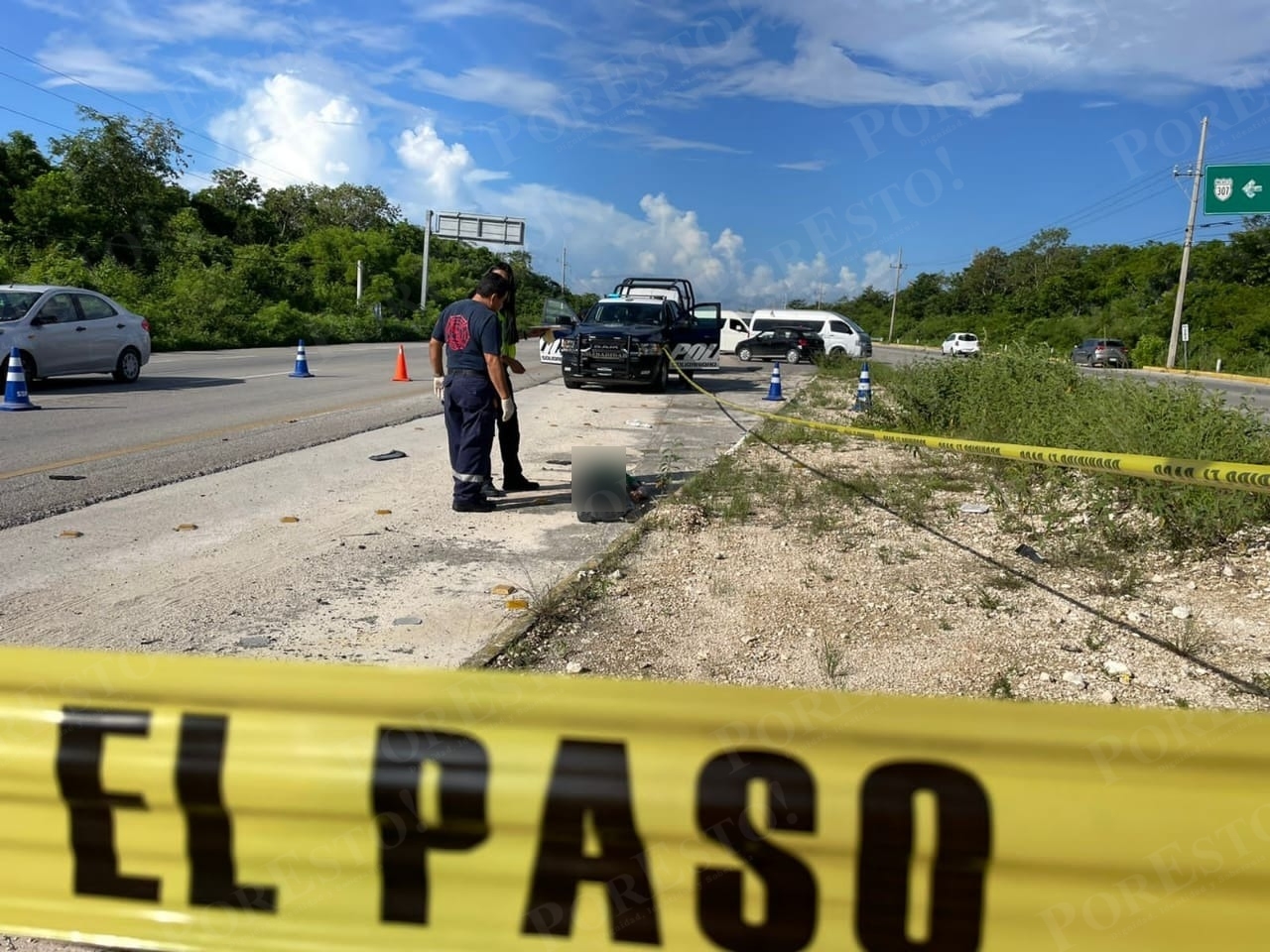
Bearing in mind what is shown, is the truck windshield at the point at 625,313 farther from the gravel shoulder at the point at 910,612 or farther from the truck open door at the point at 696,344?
the gravel shoulder at the point at 910,612

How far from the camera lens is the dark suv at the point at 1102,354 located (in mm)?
43938

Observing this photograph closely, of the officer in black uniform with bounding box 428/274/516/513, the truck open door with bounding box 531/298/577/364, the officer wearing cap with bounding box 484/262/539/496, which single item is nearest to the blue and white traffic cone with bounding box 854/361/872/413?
the truck open door with bounding box 531/298/577/364

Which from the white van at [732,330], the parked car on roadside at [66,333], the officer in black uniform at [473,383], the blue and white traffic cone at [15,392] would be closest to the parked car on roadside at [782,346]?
the white van at [732,330]

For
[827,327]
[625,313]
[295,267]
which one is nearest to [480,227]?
[295,267]

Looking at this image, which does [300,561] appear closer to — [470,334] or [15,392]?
[470,334]

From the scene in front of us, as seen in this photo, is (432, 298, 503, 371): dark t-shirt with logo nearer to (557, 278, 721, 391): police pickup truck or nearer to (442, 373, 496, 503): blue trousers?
(442, 373, 496, 503): blue trousers

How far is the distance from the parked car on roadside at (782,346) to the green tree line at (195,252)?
39.3 feet

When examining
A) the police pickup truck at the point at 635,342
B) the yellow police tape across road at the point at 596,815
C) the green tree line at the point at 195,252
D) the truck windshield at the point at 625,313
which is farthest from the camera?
the green tree line at the point at 195,252

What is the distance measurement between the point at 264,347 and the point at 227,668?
3524 cm

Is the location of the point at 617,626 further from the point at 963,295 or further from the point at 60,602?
the point at 963,295

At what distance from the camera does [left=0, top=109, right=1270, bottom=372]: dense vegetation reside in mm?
35500

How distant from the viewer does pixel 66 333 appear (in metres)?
15.3

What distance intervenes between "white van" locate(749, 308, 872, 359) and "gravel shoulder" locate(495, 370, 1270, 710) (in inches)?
1191

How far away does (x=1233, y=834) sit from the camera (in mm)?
1656
